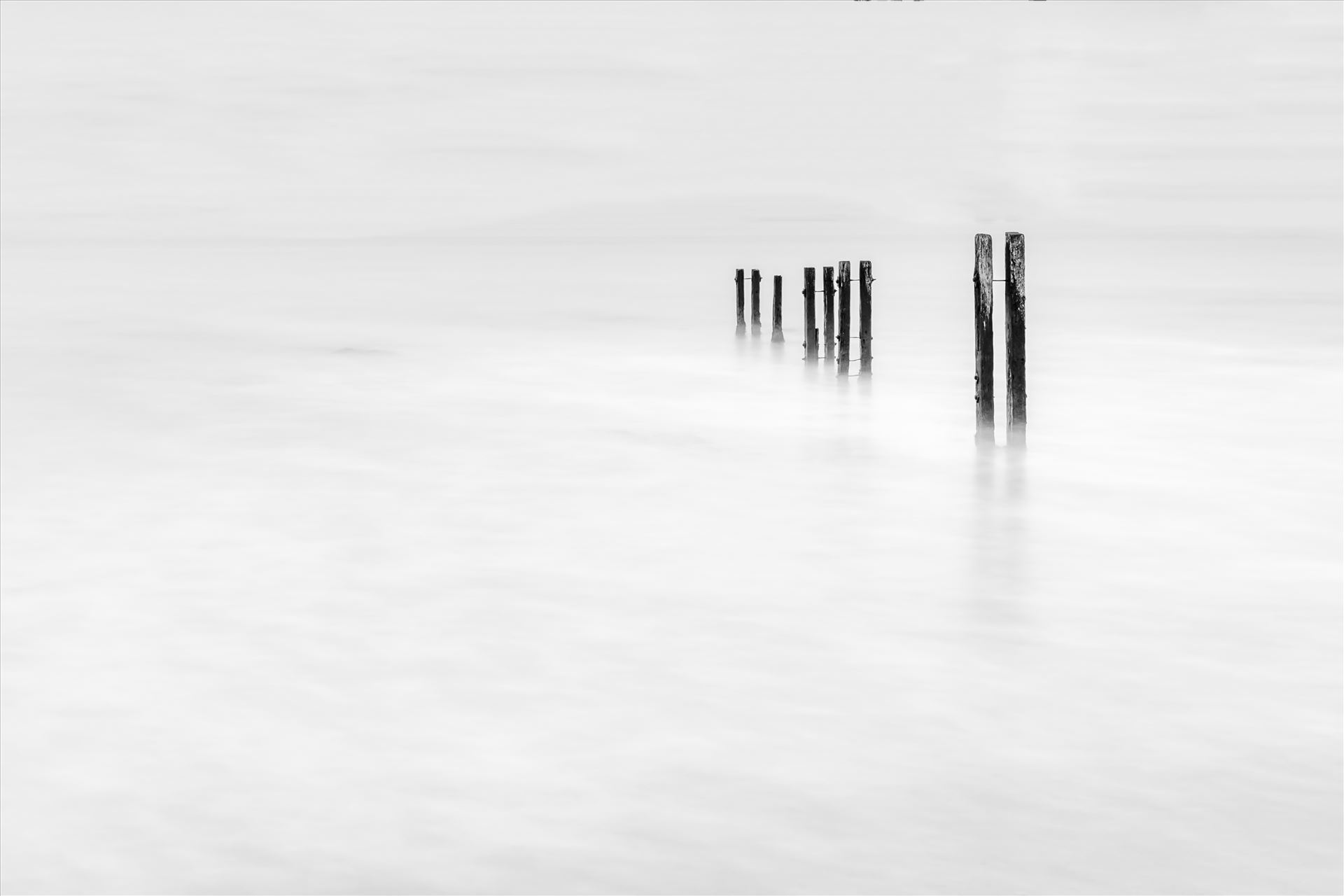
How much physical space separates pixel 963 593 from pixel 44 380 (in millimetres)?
17096

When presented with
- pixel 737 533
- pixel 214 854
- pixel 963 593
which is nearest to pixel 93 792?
pixel 214 854

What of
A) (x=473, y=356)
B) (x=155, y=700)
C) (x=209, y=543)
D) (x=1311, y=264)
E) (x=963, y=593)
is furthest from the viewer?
(x=1311, y=264)

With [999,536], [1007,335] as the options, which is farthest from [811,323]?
[999,536]

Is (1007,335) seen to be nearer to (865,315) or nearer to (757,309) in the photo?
(865,315)

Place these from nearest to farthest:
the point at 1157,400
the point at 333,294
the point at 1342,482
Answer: the point at 1342,482
the point at 1157,400
the point at 333,294

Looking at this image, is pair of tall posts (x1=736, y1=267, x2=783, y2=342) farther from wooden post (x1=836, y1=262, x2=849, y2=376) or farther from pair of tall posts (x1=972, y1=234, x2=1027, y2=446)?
pair of tall posts (x1=972, y1=234, x2=1027, y2=446)

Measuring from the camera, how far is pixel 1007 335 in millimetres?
12977

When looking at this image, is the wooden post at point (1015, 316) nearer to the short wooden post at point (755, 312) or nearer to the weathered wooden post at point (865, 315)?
the weathered wooden post at point (865, 315)

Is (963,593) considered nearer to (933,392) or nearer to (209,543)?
(209,543)

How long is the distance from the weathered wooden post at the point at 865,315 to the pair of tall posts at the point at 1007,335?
13.1 ft

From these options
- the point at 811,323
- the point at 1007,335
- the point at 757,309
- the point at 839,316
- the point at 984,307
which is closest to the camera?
the point at 1007,335

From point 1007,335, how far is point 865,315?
20.4 ft

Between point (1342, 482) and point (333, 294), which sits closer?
point (1342, 482)

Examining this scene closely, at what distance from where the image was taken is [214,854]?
5020 mm
